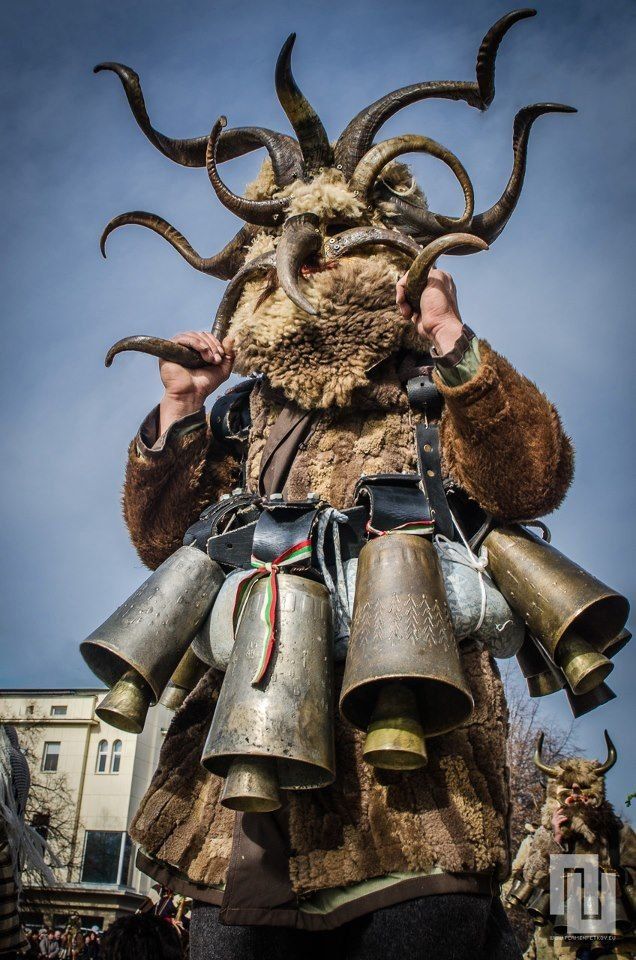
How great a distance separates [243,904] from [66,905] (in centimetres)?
2288

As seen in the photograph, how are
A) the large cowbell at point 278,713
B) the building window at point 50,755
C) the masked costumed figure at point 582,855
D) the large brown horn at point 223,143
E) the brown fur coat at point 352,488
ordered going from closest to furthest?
the large cowbell at point 278,713
the brown fur coat at point 352,488
the large brown horn at point 223,143
the masked costumed figure at point 582,855
the building window at point 50,755

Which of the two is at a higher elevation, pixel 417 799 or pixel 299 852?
pixel 417 799

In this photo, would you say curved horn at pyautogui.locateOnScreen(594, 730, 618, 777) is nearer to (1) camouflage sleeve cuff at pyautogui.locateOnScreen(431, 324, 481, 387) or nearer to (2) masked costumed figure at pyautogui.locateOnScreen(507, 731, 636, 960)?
(2) masked costumed figure at pyautogui.locateOnScreen(507, 731, 636, 960)

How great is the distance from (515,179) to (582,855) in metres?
6.49

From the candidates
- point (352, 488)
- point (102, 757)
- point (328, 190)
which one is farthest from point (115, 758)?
point (328, 190)

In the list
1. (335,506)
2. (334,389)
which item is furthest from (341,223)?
(335,506)

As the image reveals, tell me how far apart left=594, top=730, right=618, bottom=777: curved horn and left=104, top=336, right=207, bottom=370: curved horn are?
6231 millimetres

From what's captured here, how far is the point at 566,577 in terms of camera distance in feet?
7.09

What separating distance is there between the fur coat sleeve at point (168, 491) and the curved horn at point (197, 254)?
31.9 inches

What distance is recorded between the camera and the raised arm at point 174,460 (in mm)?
2818

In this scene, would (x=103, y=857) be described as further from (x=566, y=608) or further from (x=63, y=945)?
(x=566, y=608)

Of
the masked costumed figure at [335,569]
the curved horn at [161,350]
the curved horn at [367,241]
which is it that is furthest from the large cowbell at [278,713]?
the curved horn at [367,241]

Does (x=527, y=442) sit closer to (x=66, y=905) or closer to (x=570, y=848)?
(x=570, y=848)

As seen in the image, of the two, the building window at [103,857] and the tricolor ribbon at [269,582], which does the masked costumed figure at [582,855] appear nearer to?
the tricolor ribbon at [269,582]
